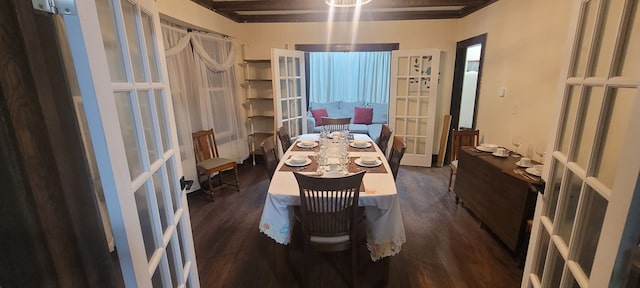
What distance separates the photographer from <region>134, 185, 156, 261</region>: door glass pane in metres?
0.97

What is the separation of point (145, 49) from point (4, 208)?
2.35 ft

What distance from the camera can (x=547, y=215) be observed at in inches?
49.3

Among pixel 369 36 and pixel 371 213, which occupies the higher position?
pixel 369 36

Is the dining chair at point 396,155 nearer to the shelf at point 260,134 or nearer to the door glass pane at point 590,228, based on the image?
the door glass pane at point 590,228

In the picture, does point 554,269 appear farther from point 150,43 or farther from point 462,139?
point 462,139

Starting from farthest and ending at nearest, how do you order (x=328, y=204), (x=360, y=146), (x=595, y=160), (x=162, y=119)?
(x=360, y=146)
(x=328, y=204)
(x=162, y=119)
(x=595, y=160)

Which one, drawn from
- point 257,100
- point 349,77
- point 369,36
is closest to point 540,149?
point 369,36

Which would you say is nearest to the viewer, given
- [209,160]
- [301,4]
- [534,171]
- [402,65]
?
[534,171]

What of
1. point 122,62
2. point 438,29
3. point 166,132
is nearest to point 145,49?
point 122,62

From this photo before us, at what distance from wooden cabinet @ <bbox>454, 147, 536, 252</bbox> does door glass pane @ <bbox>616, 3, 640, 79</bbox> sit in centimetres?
126

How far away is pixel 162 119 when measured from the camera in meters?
1.27

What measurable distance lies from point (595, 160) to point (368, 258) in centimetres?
159

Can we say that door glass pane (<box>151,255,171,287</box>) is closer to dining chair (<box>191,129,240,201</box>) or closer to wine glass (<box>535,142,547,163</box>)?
dining chair (<box>191,129,240,201</box>)

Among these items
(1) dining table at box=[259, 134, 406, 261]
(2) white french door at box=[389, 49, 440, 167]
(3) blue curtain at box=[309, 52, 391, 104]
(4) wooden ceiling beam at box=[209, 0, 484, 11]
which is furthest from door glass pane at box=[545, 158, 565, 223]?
(3) blue curtain at box=[309, 52, 391, 104]
